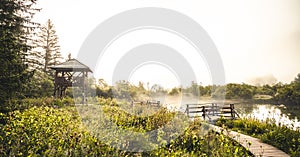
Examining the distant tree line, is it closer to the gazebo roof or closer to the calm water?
the calm water

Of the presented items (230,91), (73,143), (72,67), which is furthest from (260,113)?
(230,91)

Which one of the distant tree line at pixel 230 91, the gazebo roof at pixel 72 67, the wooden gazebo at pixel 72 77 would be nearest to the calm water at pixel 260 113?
the distant tree line at pixel 230 91

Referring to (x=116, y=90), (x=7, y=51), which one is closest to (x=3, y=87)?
(x=7, y=51)

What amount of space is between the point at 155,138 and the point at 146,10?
5.30 meters

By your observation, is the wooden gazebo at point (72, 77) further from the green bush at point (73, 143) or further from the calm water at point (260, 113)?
the green bush at point (73, 143)

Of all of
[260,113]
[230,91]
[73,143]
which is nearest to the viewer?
[73,143]

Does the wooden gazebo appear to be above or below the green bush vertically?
above

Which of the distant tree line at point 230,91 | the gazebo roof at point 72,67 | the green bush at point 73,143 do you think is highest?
the gazebo roof at point 72,67

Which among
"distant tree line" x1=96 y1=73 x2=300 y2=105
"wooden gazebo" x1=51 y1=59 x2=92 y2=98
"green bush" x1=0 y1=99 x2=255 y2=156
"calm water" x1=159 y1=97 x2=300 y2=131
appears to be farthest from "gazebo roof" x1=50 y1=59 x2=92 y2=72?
"green bush" x1=0 y1=99 x2=255 y2=156

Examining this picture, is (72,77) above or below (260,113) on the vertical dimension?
above

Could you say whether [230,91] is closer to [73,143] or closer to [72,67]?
[72,67]

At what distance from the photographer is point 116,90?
17922 mm

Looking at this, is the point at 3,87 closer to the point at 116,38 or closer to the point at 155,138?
the point at 116,38

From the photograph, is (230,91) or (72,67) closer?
(72,67)
